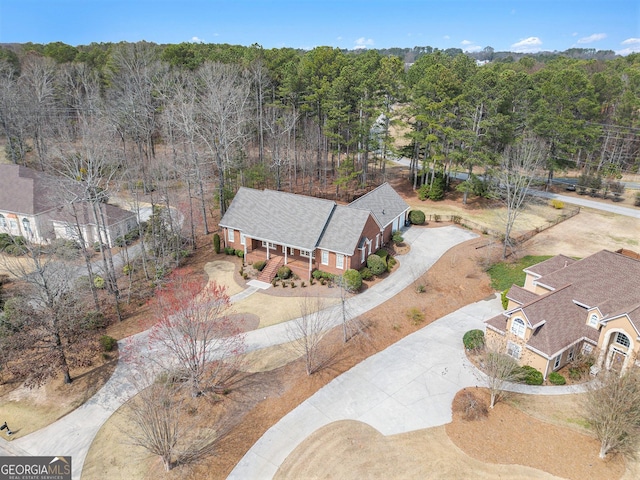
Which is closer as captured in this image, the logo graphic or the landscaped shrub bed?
the logo graphic

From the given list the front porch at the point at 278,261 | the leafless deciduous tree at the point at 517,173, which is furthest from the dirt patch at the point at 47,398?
the leafless deciduous tree at the point at 517,173

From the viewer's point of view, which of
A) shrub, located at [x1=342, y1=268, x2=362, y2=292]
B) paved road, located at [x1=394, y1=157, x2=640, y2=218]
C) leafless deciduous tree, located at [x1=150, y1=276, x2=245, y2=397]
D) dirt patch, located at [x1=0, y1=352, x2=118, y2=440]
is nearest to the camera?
dirt patch, located at [x1=0, y1=352, x2=118, y2=440]

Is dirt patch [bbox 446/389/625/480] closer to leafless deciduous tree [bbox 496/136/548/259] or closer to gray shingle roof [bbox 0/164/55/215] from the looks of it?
leafless deciduous tree [bbox 496/136/548/259]

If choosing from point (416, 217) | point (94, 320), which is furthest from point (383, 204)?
point (94, 320)

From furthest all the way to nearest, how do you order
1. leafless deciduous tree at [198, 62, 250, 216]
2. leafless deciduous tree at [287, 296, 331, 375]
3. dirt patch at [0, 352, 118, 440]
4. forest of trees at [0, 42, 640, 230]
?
forest of trees at [0, 42, 640, 230] → leafless deciduous tree at [198, 62, 250, 216] → leafless deciduous tree at [287, 296, 331, 375] → dirt patch at [0, 352, 118, 440]

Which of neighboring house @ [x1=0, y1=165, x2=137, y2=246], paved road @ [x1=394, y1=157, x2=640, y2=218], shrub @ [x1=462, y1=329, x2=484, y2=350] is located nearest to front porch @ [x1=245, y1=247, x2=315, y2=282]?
shrub @ [x1=462, y1=329, x2=484, y2=350]

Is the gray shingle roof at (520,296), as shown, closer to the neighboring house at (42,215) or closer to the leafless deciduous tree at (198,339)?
the leafless deciduous tree at (198,339)
